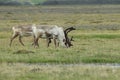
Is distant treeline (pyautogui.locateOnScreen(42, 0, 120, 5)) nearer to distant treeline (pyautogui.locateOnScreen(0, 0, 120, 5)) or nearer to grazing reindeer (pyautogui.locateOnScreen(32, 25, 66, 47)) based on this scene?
distant treeline (pyautogui.locateOnScreen(0, 0, 120, 5))

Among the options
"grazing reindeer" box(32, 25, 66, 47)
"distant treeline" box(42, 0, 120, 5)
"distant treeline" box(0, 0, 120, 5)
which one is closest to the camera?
"grazing reindeer" box(32, 25, 66, 47)

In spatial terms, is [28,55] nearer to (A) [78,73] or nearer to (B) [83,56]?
(B) [83,56]

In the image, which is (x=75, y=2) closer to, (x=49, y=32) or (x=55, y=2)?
(x=55, y=2)

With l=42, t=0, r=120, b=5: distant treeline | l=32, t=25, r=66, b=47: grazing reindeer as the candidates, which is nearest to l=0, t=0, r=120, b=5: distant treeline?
l=42, t=0, r=120, b=5: distant treeline

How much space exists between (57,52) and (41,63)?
3.66 m

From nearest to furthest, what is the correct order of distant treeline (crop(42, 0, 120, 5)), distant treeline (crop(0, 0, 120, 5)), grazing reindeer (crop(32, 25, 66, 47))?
grazing reindeer (crop(32, 25, 66, 47))
distant treeline (crop(0, 0, 120, 5))
distant treeline (crop(42, 0, 120, 5))

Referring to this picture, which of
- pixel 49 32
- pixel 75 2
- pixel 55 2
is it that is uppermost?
pixel 49 32

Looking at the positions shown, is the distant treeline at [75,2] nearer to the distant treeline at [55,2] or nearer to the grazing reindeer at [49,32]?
the distant treeline at [55,2]

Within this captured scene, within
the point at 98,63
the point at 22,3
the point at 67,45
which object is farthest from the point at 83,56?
the point at 22,3

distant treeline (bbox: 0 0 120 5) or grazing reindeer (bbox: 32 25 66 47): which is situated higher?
grazing reindeer (bbox: 32 25 66 47)

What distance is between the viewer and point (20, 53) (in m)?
24.0

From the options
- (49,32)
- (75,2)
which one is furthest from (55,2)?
(49,32)

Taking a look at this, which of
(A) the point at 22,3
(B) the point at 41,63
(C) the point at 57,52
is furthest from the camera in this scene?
(A) the point at 22,3

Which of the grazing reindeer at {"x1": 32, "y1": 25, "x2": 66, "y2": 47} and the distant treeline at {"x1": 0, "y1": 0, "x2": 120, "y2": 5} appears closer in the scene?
the grazing reindeer at {"x1": 32, "y1": 25, "x2": 66, "y2": 47}
